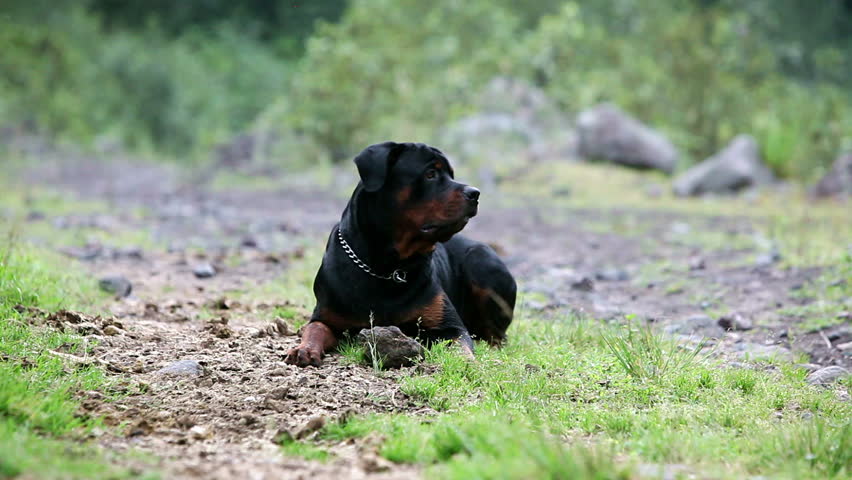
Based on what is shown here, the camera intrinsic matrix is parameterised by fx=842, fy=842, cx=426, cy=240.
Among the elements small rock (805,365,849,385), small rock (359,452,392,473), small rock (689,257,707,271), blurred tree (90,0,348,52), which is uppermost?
blurred tree (90,0,348,52)

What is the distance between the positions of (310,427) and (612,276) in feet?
16.9

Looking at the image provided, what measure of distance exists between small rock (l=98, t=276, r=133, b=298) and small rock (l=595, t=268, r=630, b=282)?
417cm

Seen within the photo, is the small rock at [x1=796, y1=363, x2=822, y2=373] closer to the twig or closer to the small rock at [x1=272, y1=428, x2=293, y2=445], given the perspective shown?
the twig

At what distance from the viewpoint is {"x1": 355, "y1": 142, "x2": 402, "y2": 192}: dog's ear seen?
438cm

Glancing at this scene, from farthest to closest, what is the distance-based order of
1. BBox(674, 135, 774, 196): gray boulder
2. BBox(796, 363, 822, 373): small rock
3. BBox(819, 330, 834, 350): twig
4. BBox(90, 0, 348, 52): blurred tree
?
BBox(90, 0, 348, 52): blurred tree < BBox(674, 135, 774, 196): gray boulder < BBox(819, 330, 834, 350): twig < BBox(796, 363, 822, 373): small rock

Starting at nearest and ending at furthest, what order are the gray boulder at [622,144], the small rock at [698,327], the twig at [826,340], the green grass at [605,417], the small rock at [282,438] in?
the green grass at [605,417] → the small rock at [282,438] → the twig at [826,340] → the small rock at [698,327] → the gray boulder at [622,144]

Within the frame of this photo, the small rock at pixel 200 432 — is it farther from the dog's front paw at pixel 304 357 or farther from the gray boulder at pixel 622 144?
the gray boulder at pixel 622 144

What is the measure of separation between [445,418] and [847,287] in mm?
4479

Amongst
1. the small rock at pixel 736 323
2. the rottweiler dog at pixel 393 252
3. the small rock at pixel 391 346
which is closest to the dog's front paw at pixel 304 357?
the rottweiler dog at pixel 393 252

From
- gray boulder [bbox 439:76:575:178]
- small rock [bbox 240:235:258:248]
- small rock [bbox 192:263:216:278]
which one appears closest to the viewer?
small rock [bbox 192:263:216:278]

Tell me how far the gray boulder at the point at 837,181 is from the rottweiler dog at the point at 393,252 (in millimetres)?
11084

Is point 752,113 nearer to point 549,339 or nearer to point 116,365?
point 549,339

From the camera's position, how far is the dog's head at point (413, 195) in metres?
4.38

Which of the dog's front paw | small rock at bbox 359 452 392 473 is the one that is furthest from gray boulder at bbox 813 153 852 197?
small rock at bbox 359 452 392 473
